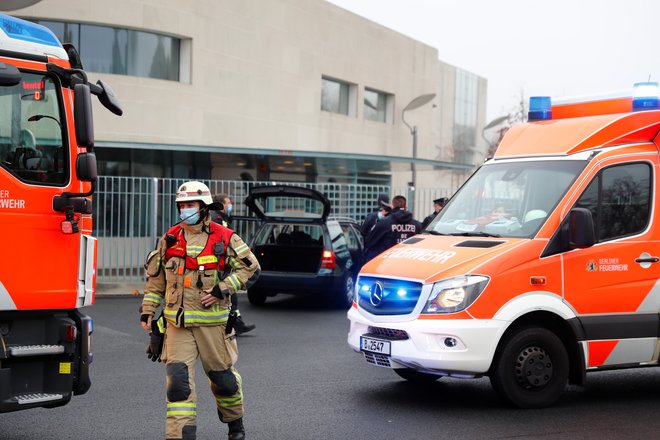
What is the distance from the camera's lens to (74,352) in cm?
598

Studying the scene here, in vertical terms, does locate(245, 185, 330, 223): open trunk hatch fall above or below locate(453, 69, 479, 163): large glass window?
below

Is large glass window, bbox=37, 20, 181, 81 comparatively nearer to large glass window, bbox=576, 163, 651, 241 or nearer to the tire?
the tire

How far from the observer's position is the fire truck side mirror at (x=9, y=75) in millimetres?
5617

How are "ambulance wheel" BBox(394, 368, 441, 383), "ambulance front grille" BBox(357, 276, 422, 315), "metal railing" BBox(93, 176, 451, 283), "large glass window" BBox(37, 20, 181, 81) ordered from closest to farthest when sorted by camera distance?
1. "ambulance front grille" BBox(357, 276, 422, 315)
2. "ambulance wheel" BBox(394, 368, 441, 383)
3. "metal railing" BBox(93, 176, 451, 283)
4. "large glass window" BBox(37, 20, 181, 81)

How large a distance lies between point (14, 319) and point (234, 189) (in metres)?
13.0

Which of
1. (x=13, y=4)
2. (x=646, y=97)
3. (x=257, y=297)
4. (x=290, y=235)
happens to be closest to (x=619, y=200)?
(x=646, y=97)

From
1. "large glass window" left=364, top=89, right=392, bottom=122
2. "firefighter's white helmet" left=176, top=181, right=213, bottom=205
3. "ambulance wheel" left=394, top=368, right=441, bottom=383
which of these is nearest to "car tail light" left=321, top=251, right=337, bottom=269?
"ambulance wheel" left=394, top=368, right=441, bottom=383

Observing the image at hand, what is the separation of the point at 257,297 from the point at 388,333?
7645mm

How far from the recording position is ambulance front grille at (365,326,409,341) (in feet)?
23.6

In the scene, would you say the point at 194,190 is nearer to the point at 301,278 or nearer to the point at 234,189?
the point at 301,278

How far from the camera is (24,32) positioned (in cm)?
600

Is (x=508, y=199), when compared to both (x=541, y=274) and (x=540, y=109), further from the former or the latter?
(x=540, y=109)

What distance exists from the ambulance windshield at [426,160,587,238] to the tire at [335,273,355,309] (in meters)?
5.79

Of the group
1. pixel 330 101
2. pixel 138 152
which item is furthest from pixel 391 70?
pixel 138 152
